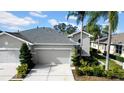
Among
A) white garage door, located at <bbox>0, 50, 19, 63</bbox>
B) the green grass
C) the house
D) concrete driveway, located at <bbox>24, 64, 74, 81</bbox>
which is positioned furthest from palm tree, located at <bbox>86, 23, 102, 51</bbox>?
white garage door, located at <bbox>0, 50, 19, 63</bbox>

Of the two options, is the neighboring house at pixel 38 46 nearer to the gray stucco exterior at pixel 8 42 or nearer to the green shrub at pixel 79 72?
the gray stucco exterior at pixel 8 42

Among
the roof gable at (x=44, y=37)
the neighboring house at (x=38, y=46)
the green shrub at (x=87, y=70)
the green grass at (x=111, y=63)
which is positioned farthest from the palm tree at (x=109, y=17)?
the roof gable at (x=44, y=37)

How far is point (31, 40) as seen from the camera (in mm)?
7500

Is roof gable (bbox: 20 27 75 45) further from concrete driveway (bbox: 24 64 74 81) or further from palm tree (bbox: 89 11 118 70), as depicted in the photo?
palm tree (bbox: 89 11 118 70)

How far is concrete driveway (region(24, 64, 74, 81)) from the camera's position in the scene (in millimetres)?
5332

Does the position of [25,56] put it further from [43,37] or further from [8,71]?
[43,37]

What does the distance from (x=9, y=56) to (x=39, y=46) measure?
5.35 feet

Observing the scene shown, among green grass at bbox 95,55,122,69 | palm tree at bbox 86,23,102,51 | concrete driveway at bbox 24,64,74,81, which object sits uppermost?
palm tree at bbox 86,23,102,51

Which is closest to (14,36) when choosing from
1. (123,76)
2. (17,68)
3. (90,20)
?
(17,68)

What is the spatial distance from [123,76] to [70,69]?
5.86 ft

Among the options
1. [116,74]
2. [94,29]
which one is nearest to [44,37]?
[94,29]

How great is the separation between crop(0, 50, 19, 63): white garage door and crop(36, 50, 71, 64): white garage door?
3.03 ft
